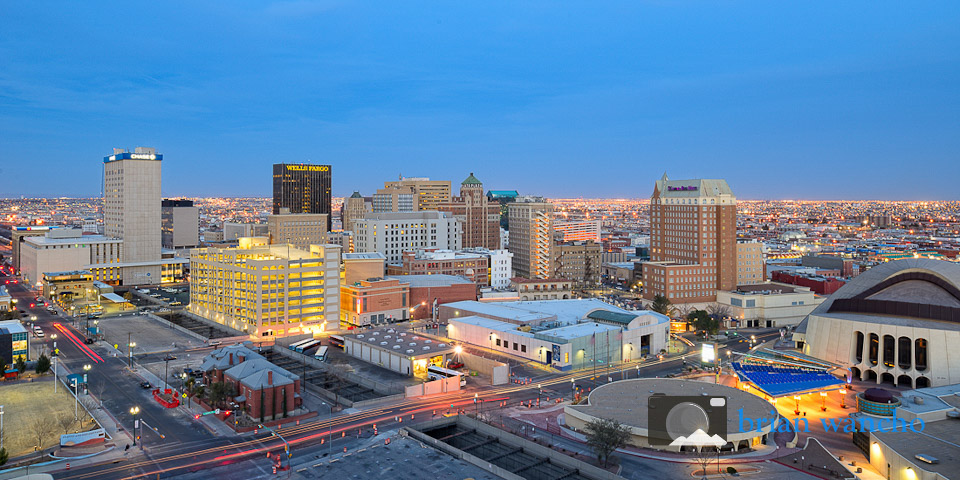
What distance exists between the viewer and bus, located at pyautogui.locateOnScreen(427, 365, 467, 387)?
73406 millimetres

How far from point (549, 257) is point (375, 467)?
13135cm

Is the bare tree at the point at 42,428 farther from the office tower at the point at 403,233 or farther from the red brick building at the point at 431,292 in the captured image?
the office tower at the point at 403,233

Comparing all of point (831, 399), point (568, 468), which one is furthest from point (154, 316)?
point (831, 399)

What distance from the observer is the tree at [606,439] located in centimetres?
4888

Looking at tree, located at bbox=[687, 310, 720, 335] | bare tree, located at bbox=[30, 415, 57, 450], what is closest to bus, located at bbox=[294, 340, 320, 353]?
bare tree, located at bbox=[30, 415, 57, 450]

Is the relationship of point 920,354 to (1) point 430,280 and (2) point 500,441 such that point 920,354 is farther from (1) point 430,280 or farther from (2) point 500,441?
(1) point 430,280

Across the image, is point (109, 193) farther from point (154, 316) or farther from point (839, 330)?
point (839, 330)

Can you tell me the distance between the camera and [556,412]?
211 feet

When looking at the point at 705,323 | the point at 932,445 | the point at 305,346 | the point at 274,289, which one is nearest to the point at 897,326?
the point at 705,323

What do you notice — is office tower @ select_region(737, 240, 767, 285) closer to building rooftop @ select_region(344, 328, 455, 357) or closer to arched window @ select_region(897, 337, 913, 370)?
arched window @ select_region(897, 337, 913, 370)

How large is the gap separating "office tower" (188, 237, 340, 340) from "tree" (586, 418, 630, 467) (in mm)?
65847

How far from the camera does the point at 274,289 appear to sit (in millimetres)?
104250

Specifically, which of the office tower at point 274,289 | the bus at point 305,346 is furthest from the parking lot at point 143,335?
the bus at point 305,346

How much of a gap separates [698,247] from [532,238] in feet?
178
